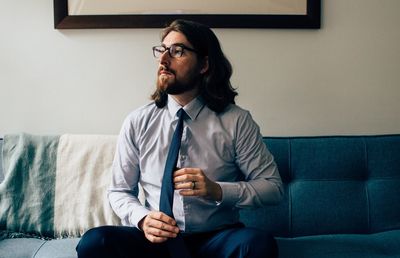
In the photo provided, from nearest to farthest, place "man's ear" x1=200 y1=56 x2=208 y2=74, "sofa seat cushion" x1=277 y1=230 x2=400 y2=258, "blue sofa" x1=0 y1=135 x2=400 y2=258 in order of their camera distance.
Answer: "sofa seat cushion" x1=277 y1=230 x2=400 y2=258 → "man's ear" x1=200 y1=56 x2=208 y2=74 → "blue sofa" x1=0 y1=135 x2=400 y2=258

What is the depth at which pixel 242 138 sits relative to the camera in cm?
164

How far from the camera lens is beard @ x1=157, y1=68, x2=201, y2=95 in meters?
1.62

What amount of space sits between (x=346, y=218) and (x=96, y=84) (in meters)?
1.27

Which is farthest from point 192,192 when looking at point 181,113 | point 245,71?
point 245,71

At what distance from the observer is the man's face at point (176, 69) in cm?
163

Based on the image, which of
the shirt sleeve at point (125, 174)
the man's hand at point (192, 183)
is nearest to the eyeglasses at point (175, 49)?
the shirt sleeve at point (125, 174)

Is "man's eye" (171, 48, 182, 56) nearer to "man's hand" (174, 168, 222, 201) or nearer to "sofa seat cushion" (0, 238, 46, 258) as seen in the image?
"man's hand" (174, 168, 222, 201)

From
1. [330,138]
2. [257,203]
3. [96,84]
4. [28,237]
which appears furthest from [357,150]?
[28,237]

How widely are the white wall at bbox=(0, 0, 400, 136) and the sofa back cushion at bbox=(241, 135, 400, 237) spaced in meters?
0.29

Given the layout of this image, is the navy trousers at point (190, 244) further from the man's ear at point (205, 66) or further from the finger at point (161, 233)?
the man's ear at point (205, 66)

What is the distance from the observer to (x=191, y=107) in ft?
5.49

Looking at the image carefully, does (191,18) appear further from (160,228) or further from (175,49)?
(160,228)

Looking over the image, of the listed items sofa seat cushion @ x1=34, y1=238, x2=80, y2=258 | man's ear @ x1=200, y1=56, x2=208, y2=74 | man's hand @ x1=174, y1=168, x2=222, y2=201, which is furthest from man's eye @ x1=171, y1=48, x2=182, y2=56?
sofa seat cushion @ x1=34, y1=238, x2=80, y2=258

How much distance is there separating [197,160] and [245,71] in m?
0.73
